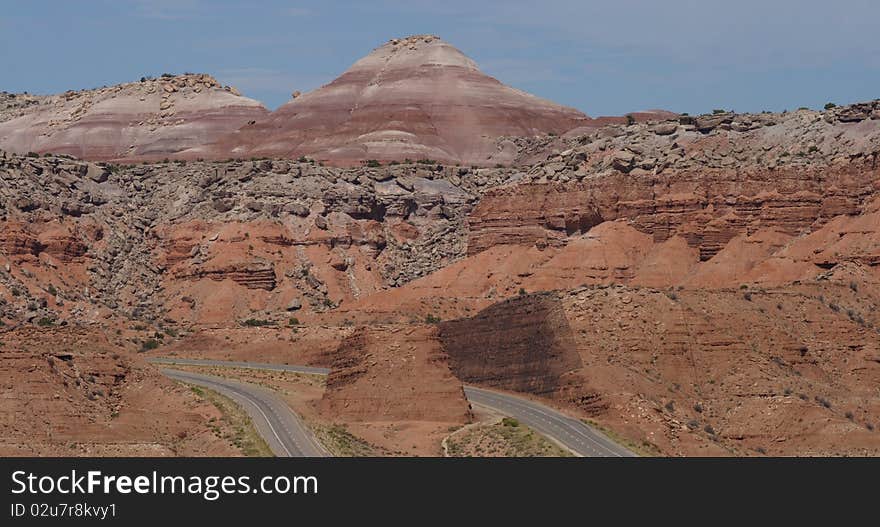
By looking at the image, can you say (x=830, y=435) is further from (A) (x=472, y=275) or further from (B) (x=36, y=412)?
(A) (x=472, y=275)

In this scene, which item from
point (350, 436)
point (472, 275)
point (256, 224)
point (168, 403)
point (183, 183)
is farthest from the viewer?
point (183, 183)

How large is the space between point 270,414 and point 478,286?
52582mm

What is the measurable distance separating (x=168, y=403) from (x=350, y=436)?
9.55 metres

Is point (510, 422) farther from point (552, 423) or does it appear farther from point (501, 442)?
point (501, 442)

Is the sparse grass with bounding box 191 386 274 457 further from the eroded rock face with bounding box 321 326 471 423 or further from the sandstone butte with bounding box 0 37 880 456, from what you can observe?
the eroded rock face with bounding box 321 326 471 423

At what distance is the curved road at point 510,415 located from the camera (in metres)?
87.7

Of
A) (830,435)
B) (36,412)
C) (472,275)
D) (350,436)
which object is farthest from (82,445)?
(472,275)

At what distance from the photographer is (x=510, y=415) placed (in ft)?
323

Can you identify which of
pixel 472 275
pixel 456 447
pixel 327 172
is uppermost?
pixel 327 172

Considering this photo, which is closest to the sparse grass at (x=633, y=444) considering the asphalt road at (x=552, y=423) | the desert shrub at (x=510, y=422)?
the asphalt road at (x=552, y=423)

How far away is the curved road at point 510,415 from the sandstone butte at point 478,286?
1347 mm

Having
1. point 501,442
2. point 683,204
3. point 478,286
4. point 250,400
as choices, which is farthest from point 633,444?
point 478,286

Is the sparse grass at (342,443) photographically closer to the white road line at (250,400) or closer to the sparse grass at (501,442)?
the white road line at (250,400)

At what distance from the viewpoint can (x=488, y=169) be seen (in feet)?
602
